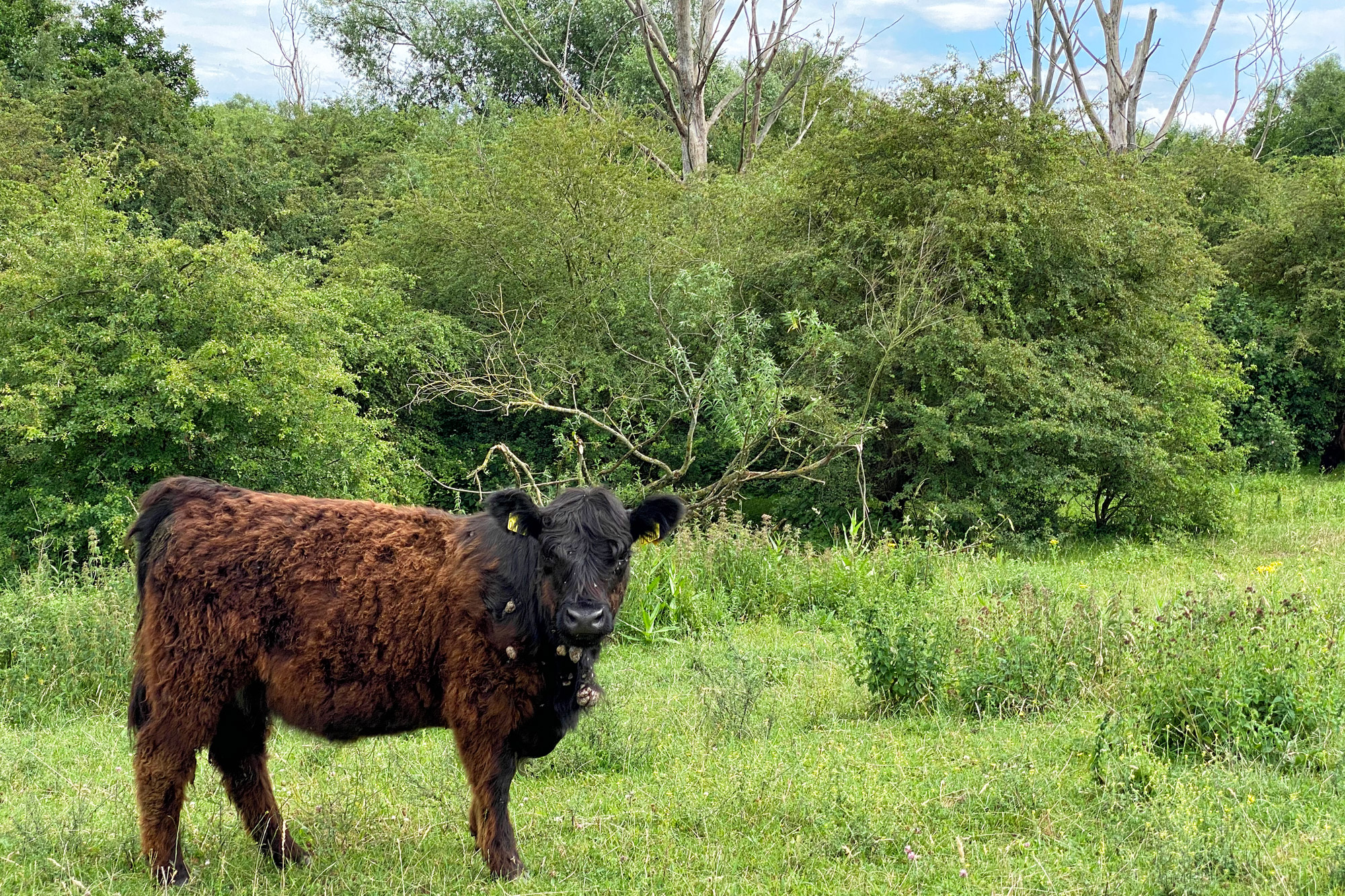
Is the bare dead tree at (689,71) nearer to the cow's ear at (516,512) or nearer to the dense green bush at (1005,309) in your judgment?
the dense green bush at (1005,309)

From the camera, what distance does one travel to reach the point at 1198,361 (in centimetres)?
1777

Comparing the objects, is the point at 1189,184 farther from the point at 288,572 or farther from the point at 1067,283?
the point at 288,572

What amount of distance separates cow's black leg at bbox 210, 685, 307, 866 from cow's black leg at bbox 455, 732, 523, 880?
0.93 meters

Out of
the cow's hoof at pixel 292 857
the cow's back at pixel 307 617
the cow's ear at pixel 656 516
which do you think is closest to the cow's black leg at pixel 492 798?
the cow's back at pixel 307 617

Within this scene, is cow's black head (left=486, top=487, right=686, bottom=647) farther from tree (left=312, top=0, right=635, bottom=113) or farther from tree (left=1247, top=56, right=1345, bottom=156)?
tree (left=1247, top=56, right=1345, bottom=156)

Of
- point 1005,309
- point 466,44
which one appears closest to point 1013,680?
point 1005,309

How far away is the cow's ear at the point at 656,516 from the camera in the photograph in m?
5.04

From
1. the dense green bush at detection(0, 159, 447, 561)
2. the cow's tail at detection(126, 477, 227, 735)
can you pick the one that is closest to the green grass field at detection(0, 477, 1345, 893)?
the cow's tail at detection(126, 477, 227, 735)

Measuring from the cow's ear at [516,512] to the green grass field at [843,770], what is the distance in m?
1.41

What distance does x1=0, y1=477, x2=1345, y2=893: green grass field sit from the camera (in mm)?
4285

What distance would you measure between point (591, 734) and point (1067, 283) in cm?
1227

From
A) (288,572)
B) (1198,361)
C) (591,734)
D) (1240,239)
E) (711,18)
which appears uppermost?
(711,18)

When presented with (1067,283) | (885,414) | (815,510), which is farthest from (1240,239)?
(815,510)

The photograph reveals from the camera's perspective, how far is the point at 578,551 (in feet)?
15.2
